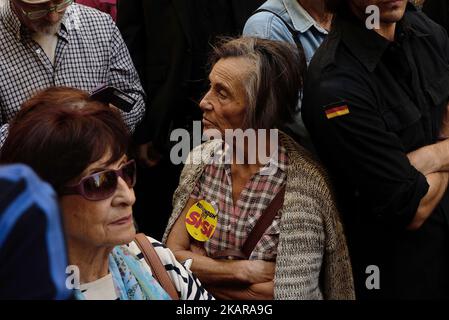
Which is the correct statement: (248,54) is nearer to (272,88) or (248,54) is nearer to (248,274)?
(272,88)

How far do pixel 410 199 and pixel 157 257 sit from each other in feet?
2.86

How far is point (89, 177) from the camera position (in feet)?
6.60

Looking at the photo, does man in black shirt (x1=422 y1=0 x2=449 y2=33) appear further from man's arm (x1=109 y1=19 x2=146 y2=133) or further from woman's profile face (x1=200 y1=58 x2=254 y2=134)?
man's arm (x1=109 y1=19 x2=146 y2=133)

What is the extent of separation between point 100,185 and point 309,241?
2.78 ft

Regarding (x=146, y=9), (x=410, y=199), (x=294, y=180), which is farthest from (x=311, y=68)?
(x=146, y=9)

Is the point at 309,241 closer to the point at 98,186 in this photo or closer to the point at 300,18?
the point at 98,186

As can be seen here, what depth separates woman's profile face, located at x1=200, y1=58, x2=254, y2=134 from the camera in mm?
2705

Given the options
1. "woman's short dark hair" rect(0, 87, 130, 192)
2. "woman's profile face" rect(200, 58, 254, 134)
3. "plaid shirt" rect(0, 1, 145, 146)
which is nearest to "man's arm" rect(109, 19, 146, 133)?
"plaid shirt" rect(0, 1, 145, 146)

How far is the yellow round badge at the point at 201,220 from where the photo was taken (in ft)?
8.87

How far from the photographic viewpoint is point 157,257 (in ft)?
7.26

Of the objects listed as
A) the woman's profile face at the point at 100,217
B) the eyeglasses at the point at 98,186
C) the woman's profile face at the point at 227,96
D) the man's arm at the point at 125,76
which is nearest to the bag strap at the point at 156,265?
the woman's profile face at the point at 100,217

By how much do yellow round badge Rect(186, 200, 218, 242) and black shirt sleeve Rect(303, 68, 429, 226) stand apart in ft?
1.64

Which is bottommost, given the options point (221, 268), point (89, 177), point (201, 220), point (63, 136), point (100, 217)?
point (221, 268)

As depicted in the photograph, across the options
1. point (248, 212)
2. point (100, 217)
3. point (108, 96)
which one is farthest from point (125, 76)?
point (100, 217)
